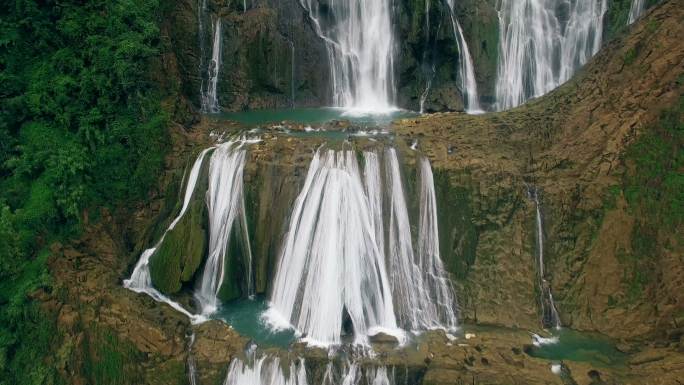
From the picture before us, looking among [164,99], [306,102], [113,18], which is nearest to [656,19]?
[306,102]

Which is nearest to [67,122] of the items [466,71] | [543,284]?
[543,284]

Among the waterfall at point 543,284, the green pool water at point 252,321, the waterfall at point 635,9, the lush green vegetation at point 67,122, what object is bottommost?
the green pool water at point 252,321

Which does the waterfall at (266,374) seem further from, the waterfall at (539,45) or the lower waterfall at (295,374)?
the waterfall at (539,45)

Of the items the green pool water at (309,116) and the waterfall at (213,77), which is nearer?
the green pool water at (309,116)

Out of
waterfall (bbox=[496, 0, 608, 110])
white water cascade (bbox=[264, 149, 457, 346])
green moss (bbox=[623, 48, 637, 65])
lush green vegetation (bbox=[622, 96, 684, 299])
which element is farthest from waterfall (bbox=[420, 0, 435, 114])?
lush green vegetation (bbox=[622, 96, 684, 299])

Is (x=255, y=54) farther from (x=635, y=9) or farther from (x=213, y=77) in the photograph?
(x=635, y=9)

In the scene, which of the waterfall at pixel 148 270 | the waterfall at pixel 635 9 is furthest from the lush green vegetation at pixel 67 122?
the waterfall at pixel 635 9

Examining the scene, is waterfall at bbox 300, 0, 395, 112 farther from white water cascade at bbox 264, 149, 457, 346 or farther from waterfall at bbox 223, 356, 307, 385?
waterfall at bbox 223, 356, 307, 385
